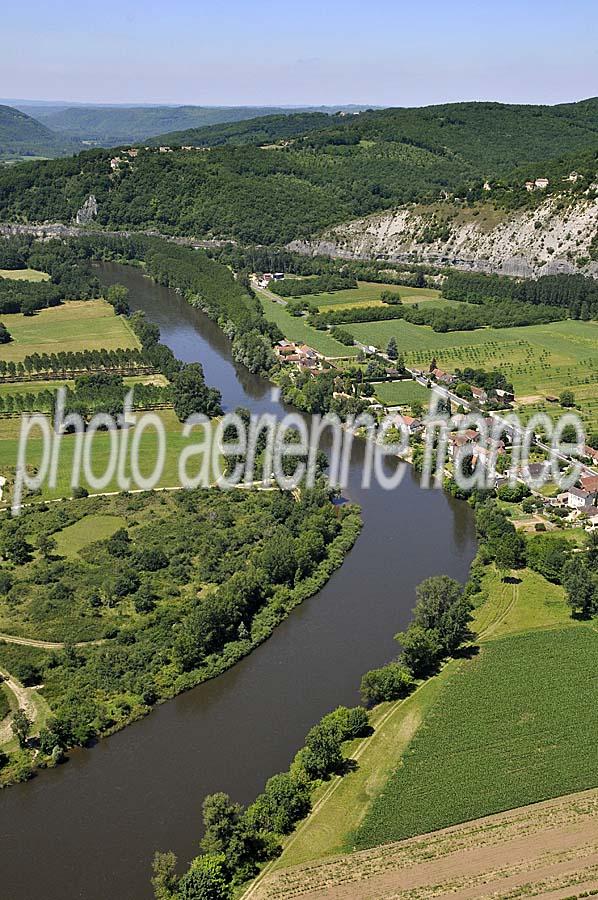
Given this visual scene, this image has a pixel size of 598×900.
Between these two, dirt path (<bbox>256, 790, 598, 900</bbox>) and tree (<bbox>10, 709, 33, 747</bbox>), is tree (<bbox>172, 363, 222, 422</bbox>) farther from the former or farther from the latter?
dirt path (<bbox>256, 790, 598, 900</bbox>)

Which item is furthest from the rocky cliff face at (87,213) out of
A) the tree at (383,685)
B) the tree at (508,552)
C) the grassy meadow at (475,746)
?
the tree at (383,685)

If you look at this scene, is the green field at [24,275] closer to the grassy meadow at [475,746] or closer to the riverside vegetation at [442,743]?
the riverside vegetation at [442,743]

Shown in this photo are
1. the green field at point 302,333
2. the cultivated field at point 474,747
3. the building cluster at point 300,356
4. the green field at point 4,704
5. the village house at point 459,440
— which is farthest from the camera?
the green field at point 302,333

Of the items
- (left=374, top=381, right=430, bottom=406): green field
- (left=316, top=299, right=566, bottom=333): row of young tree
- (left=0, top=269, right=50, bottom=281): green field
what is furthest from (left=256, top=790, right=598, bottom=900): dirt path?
(left=0, top=269, right=50, bottom=281): green field

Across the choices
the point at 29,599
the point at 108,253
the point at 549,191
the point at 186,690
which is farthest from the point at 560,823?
the point at 108,253

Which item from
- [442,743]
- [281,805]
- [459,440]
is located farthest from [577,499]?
[281,805]

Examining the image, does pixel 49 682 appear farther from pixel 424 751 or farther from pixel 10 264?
pixel 10 264
